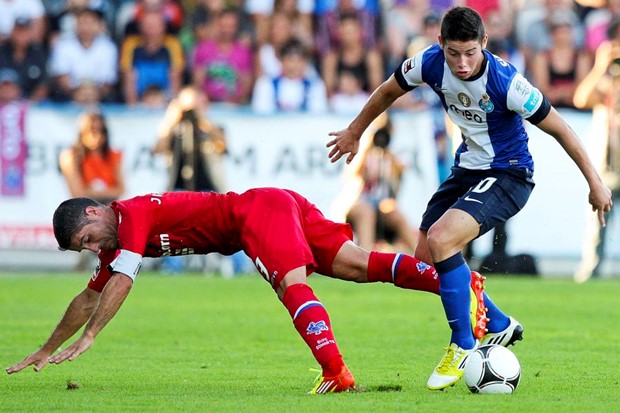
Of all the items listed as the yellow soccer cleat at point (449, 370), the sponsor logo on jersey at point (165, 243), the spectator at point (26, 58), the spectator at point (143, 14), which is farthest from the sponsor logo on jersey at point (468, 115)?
the spectator at point (26, 58)

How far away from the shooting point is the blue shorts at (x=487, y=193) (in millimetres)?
8008

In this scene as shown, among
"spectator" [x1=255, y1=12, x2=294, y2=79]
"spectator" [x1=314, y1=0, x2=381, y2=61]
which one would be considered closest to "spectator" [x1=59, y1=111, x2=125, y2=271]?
"spectator" [x1=255, y1=12, x2=294, y2=79]

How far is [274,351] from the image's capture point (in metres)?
10.0

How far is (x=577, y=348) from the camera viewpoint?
1005 centimetres

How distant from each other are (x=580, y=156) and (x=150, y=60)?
12.9 metres

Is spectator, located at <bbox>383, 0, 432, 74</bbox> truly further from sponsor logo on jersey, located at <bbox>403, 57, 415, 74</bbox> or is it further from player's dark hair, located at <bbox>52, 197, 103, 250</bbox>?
player's dark hair, located at <bbox>52, 197, 103, 250</bbox>

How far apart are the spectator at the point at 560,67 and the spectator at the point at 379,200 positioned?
8.33 ft

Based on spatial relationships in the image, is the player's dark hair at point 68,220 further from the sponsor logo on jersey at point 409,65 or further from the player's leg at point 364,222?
the player's leg at point 364,222

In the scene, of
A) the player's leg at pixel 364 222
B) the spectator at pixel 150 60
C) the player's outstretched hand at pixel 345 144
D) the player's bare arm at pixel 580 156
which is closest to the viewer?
the player's bare arm at pixel 580 156

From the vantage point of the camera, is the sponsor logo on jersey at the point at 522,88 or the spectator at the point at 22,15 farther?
the spectator at the point at 22,15

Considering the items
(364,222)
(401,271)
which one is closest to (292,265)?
Result: (401,271)

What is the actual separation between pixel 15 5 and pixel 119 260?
44.7 feet

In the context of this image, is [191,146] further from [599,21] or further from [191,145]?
[599,21]

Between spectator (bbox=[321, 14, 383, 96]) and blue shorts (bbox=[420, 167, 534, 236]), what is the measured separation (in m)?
11.2
